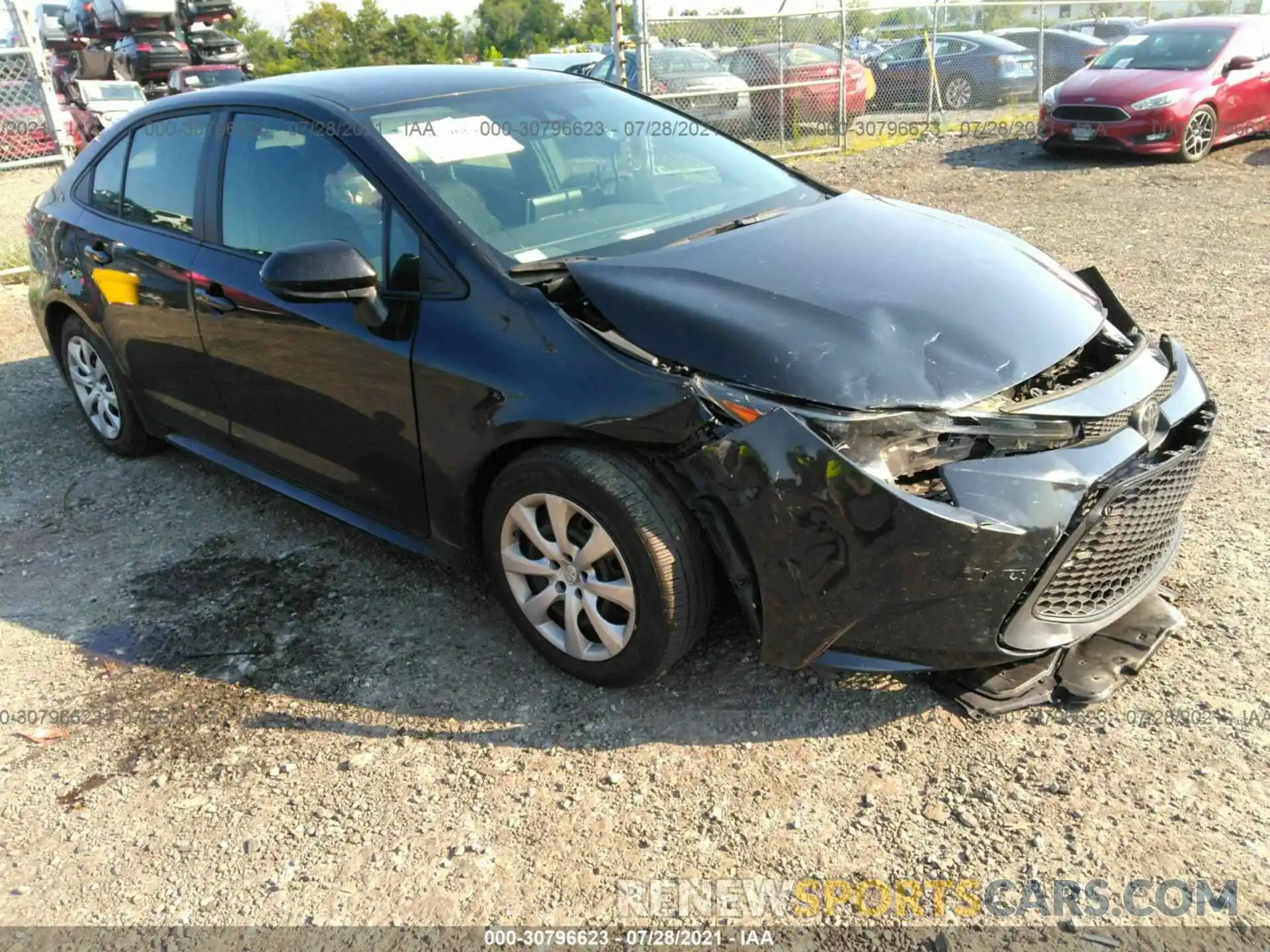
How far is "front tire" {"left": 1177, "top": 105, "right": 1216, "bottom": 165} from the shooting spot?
1119 cm

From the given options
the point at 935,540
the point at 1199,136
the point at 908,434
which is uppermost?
the point at 908,434

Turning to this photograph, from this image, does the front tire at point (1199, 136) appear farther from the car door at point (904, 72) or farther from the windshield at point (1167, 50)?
the car door at point (904, 72)

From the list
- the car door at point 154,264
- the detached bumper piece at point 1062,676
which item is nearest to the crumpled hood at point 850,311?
the detached bumper piece at point 1062,676

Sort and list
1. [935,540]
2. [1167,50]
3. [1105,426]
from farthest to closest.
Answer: [1167,50], [1105,426], [935,540]

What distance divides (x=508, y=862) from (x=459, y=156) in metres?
2.21

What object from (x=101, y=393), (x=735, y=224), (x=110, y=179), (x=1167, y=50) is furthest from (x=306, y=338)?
(x=1167, y=50)

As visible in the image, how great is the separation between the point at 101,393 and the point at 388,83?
2.28 m

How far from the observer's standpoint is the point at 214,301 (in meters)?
3.71

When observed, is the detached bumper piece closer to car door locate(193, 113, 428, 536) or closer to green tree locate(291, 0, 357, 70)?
Result: car door locate(193, 113, 428, 536)

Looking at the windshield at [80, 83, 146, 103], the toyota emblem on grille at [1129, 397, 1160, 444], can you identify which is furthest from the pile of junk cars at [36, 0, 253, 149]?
the toyota emblem on grille at [1129, 397, 1160, 444]

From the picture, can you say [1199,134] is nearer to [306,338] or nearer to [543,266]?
[543,266]

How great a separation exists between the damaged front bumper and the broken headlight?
0.06 meters

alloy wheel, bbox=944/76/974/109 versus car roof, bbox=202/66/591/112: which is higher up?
car roof, bbox=202/66/591/112

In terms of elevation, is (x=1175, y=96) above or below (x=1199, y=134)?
above
